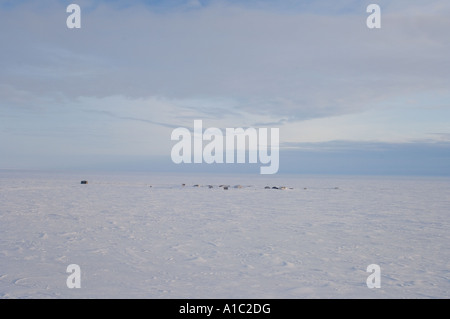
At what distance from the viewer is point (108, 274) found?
6.31 m

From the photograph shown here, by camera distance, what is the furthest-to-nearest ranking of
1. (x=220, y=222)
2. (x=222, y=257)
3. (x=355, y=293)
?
(x=220, y=222) < (x=222, y=257) < (x=355, y=293)

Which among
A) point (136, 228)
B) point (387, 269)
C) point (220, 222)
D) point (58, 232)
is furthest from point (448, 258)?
point (58, 232)

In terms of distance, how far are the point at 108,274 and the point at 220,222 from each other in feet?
18.7

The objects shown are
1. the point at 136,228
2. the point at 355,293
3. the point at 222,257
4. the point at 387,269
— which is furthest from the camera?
the point at 136,228

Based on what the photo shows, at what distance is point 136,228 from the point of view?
10.5 m

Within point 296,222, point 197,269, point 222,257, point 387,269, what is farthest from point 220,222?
point 387,269

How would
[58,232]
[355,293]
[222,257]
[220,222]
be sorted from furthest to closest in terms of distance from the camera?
[220,222], [58,232], [222,257], [355,293]
